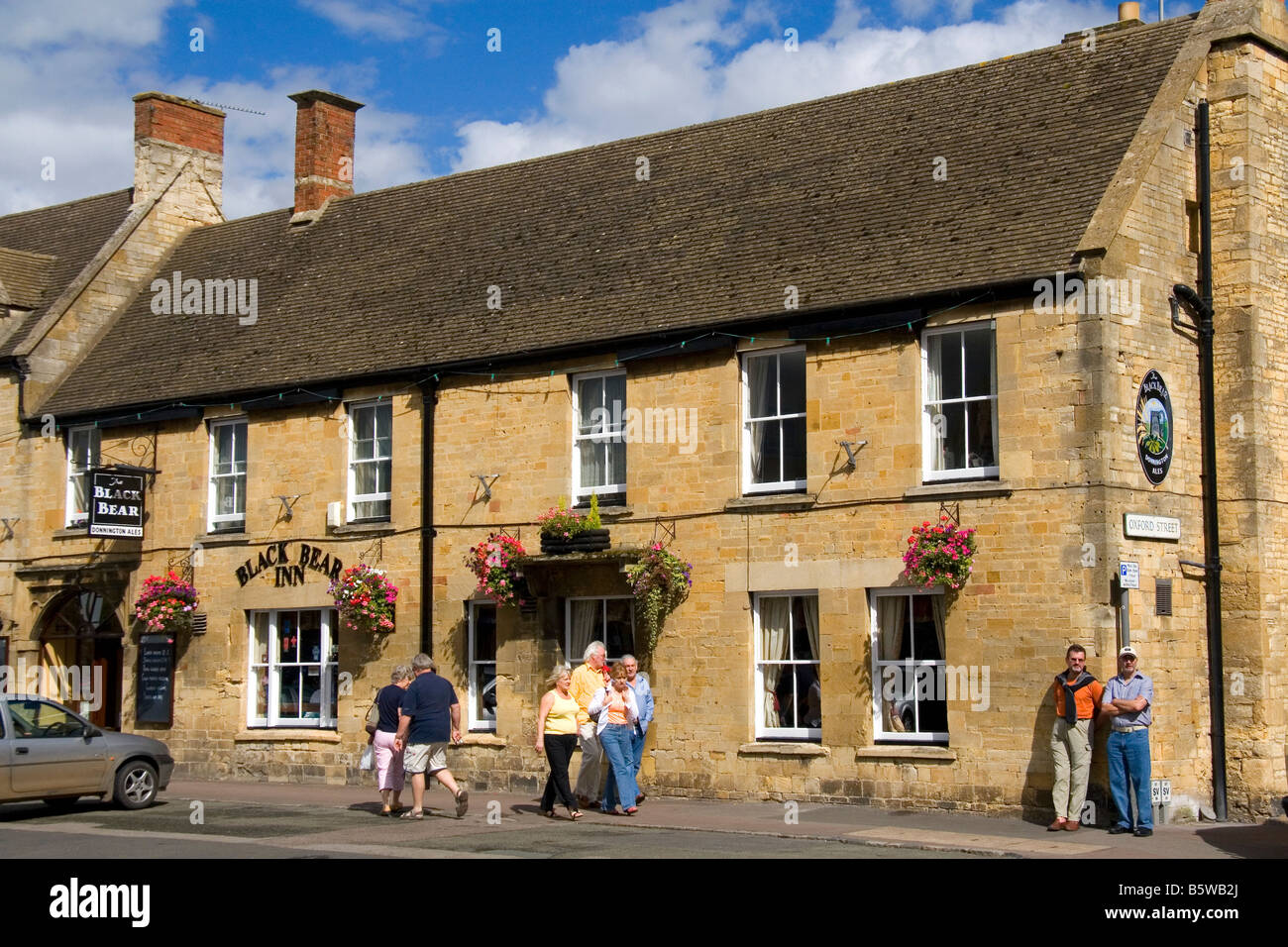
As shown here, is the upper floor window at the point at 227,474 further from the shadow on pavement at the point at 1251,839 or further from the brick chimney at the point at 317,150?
the shadow on pavement at the point at 1251,839

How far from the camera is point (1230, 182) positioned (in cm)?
1856

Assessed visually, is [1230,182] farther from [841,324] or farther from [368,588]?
[368,588]

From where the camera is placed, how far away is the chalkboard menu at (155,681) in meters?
24.2

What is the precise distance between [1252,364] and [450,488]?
405 inches

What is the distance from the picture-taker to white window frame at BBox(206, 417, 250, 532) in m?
24.0

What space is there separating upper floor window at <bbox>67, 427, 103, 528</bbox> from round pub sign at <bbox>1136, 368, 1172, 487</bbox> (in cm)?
1669

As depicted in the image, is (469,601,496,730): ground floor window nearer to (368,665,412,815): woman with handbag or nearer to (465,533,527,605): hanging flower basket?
(465,533,527,605): hanging flower basket

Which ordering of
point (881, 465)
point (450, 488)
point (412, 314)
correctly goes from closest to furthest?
point (881, 465) < point (450, 488) < point (412, 314)

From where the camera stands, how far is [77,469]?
2627 cm

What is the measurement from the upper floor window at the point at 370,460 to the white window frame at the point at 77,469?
17.7 ft

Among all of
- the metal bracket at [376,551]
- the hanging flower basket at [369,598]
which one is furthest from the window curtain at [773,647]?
the metal bracket at [376,551]

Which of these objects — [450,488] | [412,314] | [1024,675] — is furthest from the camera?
[412,314]

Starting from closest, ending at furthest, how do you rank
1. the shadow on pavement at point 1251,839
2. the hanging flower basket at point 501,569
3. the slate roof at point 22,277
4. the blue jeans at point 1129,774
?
1. the shadow on pavement at point 1251,839
2. the blue jeans at point 1129,774
3. the hanging flower basket at point 501,569
4. the slate roof at point 22,277
